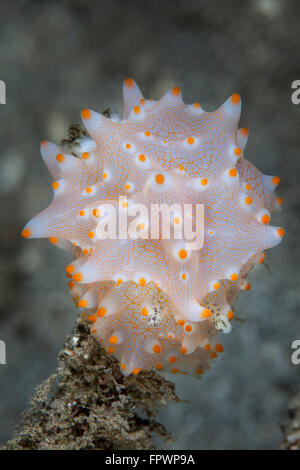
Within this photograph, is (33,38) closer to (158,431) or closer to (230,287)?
(230,287)

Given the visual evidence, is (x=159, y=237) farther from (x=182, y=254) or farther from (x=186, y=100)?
(x=186, y=100)

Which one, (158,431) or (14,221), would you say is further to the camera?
(158,431)

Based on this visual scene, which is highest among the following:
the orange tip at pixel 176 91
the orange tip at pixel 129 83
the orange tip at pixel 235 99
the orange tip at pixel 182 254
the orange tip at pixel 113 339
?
the orange tip at pixel 129 83

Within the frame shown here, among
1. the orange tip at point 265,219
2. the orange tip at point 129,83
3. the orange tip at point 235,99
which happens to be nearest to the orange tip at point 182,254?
the orange tip at point 265,219

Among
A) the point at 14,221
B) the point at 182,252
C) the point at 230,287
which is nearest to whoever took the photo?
the point at 182,252

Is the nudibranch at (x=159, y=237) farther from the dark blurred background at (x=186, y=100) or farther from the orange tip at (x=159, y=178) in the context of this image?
the dark blurred background at (x=186, y=100)

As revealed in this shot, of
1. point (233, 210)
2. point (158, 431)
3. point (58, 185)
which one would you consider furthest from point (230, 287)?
point (158, 431)

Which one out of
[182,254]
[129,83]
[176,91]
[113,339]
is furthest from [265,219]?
[129,83]
